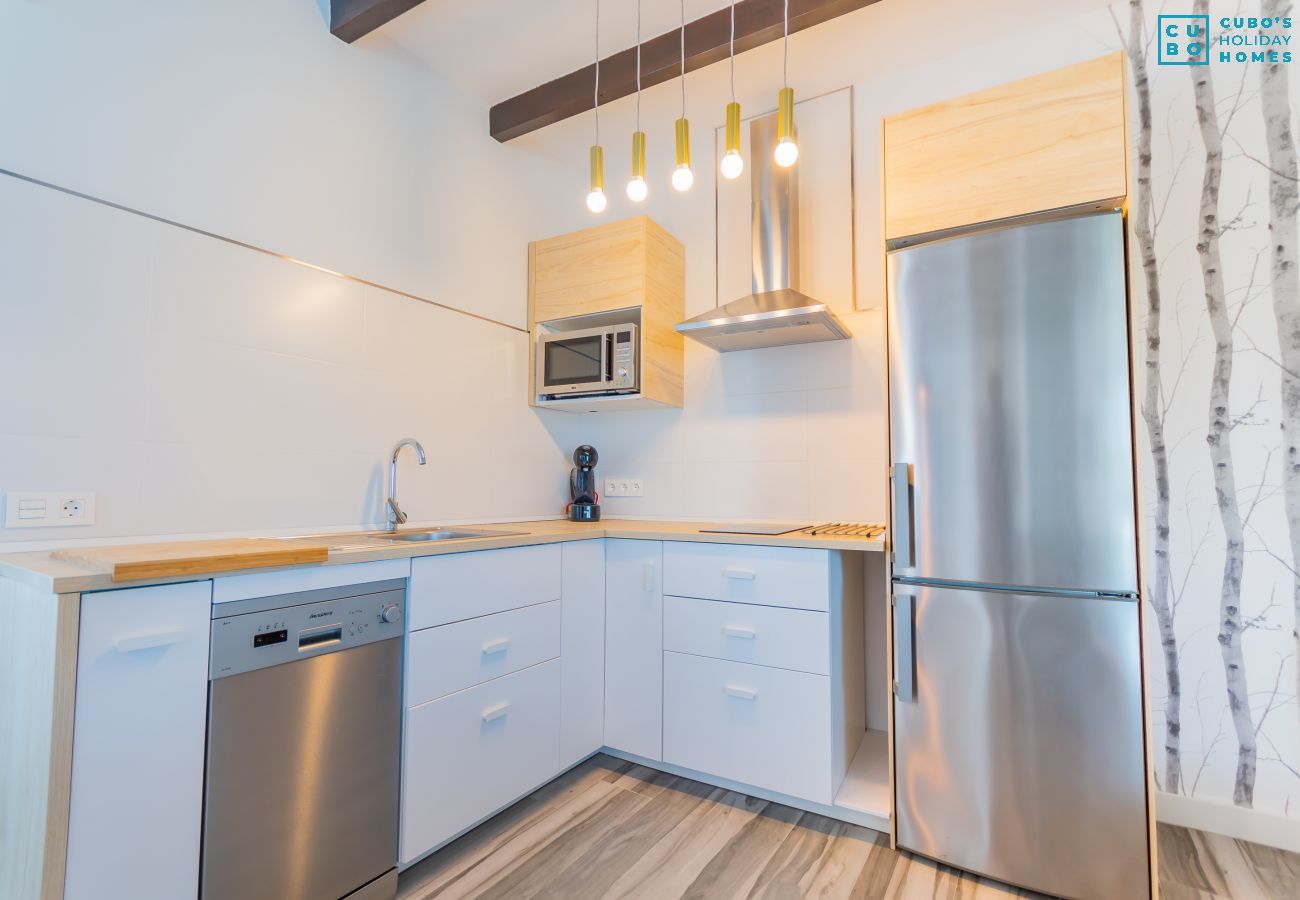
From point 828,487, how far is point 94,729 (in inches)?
86.6

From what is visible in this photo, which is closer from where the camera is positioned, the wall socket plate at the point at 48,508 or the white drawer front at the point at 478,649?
the wall socket plate at the point at 48,508

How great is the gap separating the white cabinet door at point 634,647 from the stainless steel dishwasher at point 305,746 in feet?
2.77

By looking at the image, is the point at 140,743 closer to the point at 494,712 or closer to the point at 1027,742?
the point at 494,712

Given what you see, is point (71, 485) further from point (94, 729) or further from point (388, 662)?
point (388, 662)

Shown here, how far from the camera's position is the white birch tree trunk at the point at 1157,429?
1.87 m

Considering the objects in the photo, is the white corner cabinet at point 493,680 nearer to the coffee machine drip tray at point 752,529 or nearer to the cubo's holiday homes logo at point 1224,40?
the coffee machine drip tray at point 752,529

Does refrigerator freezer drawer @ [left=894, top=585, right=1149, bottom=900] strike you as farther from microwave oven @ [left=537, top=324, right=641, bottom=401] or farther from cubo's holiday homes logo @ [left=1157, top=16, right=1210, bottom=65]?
cubo's holiday homes logo @ [left=1157, top=16, right=1210, bottom=65]

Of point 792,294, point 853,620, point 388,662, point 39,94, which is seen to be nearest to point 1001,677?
point 853,620

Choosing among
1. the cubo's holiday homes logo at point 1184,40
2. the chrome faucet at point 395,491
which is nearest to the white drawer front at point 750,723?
the chrome faucet at point 395,491

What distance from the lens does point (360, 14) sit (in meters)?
1.93

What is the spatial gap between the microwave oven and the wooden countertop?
59 centimetres

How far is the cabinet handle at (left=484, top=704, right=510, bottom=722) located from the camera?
5.71ft

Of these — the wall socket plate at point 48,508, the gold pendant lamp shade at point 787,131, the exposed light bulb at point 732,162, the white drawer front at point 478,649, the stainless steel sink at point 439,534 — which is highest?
the gold pendant lamp shade at point 787,131

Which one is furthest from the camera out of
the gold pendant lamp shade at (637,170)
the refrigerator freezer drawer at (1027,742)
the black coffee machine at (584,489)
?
the black coffee machine at (584,489)
